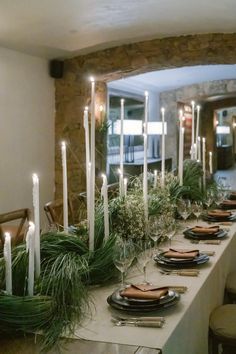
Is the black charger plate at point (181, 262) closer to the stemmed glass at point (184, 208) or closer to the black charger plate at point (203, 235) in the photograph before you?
the black charger plate at point (203, 235)

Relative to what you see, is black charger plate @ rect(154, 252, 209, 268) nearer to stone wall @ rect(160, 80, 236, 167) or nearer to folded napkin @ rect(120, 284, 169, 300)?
folded napkin @ rect(120, 284, 169, 300)

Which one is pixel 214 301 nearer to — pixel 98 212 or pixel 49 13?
pixel 98 212

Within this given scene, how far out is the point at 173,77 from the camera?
8.70 meters

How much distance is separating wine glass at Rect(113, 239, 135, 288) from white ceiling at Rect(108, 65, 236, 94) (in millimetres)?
6275

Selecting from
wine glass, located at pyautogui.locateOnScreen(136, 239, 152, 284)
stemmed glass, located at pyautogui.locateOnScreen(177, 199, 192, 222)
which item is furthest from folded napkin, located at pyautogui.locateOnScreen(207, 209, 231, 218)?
wine glass, located at pyautogui.locateOnScreen(136, 239, 152, 284)

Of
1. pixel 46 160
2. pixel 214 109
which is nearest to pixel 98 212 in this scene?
pixel 46 160

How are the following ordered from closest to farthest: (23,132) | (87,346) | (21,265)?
(87,346) < (21,265) < (23,132)

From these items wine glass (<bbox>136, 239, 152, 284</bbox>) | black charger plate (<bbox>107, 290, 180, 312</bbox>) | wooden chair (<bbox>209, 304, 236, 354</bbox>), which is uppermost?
wine glass (<bbox>136, 239, 152, 284</bbox>)

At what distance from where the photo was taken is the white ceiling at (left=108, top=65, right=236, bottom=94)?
8023 mm

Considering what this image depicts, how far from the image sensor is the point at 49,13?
411 cm

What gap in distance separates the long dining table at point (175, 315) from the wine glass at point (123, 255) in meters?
0.12

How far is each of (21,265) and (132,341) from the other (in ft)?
1.60

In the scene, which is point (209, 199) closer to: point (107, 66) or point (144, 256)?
point (144, 256)

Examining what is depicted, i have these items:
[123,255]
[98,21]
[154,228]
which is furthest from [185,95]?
[123,255]
